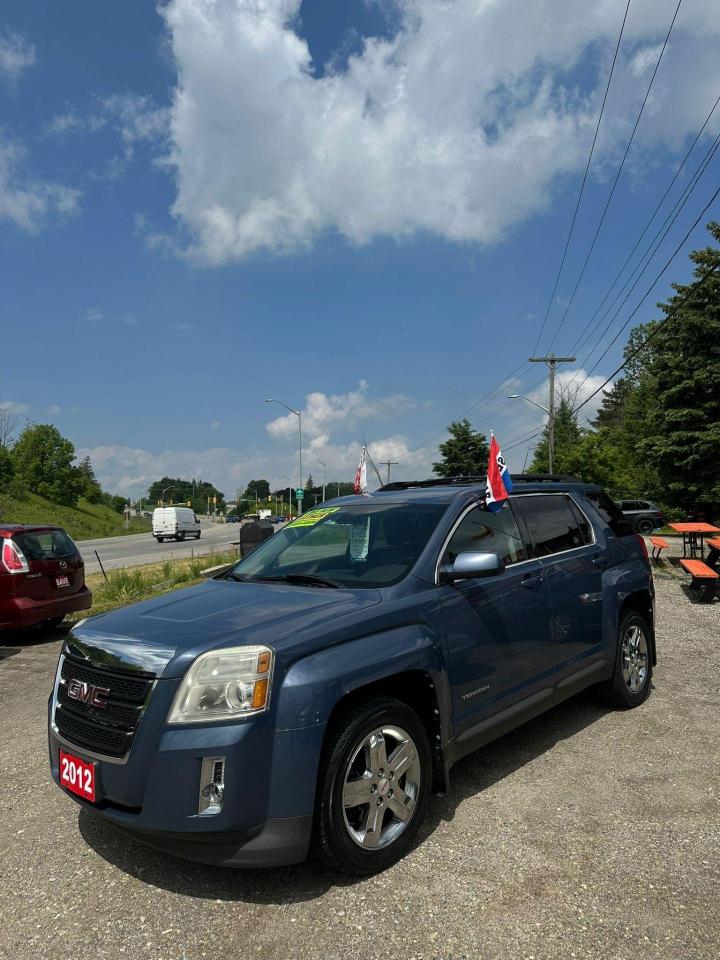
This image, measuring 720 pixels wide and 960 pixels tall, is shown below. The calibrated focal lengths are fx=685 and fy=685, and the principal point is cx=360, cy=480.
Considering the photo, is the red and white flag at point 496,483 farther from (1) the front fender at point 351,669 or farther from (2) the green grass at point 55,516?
(2) the green grass at point 55,516

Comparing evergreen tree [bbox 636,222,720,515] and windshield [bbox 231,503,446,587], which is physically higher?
evergreen tree [bbox 636,222,720,515]

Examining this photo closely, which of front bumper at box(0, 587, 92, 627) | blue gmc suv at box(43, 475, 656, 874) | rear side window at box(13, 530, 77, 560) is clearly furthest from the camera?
rear side window at box(13, 530, 77, 560)

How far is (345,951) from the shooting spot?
2.58m

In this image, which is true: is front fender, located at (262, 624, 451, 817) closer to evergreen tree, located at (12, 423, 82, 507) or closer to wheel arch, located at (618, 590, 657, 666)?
wheel arch, located at (618, 590, 657, 666)

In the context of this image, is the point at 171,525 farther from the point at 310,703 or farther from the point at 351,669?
the point at 310,703

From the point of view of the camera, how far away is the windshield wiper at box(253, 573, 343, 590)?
3757mm

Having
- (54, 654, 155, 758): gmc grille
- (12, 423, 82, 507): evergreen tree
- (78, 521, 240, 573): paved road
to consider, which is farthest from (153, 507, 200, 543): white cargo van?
(54, 654, 155, 758): gmc grille

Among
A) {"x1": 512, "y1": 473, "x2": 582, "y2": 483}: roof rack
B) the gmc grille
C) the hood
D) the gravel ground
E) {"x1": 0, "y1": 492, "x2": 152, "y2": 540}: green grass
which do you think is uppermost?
{"x1": 0, "y1": 492, "x2": 152, "y2": 540}: green grass

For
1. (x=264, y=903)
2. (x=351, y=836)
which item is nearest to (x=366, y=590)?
(x=351, y=836)

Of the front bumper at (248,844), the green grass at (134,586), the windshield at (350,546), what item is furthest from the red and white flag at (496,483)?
the green grass at (134,586)

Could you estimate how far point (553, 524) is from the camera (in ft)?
16.0

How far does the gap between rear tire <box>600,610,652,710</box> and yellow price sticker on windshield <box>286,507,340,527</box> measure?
240cm

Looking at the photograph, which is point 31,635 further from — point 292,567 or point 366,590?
point 366,590

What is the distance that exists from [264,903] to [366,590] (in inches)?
57.0
